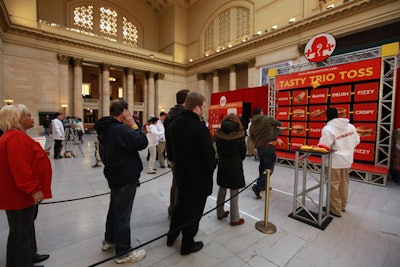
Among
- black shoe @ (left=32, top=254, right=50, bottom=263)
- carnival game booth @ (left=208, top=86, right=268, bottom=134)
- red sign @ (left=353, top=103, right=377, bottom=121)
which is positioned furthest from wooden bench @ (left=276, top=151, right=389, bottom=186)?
black shoe @ (left=32, top=254, right=50, bottom=263)

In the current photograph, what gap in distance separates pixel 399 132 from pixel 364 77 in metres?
1.79

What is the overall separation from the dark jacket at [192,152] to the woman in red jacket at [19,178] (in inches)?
50.9

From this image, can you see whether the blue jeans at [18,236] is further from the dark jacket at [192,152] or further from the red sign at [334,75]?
the red sign at [334,75]

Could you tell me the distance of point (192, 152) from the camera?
209cm

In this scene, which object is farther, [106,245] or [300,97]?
[300,97]

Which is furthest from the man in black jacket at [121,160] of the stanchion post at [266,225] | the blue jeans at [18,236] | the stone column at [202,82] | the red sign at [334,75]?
the stone column at [202,82]

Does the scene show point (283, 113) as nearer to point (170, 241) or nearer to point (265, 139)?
point (265, 139)

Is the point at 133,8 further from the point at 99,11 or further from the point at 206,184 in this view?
the point at 206,184

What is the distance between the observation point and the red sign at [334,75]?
5.47m

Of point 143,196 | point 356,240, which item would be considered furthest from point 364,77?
point 143,196

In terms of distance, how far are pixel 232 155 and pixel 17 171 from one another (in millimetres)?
2368

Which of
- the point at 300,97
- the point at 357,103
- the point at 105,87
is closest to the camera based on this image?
the point at 357,103

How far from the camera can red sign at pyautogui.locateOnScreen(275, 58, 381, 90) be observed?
17.9 ft

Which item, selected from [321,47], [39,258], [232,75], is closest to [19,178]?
[39,258]
